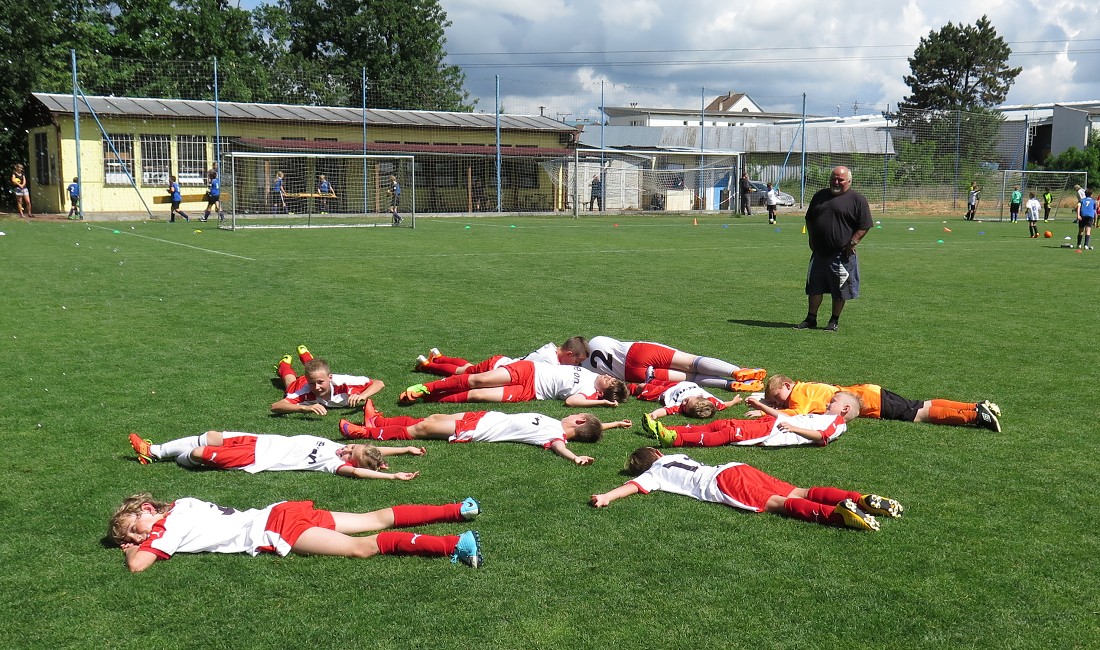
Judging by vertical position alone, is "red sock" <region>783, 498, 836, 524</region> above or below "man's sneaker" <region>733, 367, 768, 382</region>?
below

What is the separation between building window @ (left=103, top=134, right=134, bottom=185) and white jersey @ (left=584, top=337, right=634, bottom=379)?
102 ft

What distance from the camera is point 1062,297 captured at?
48.2 feet

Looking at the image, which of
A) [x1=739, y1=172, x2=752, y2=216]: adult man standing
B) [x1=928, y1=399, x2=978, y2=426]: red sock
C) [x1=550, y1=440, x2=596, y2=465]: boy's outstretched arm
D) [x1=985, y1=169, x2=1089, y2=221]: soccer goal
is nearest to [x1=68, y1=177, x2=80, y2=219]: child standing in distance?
[x1=739, y1=172, x2=752, y2=216]: adult man standing

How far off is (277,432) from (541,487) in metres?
2.35

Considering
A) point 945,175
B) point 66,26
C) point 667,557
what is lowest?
point 667,557

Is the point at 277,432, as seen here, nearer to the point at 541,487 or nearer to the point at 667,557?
the point at 541,487

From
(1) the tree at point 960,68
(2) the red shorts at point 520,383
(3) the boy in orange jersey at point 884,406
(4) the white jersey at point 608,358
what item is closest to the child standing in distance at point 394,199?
(4) the white jersey at point 608,358

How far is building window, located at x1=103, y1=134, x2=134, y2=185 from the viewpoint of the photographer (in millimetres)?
34281

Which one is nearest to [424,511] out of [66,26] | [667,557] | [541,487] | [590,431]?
[541,487]

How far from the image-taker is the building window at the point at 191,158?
35906 mm

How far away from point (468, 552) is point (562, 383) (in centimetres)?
349

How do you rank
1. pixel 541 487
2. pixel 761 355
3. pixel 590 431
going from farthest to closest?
pixel 761 355
pixel 590 431
pixel 541 487

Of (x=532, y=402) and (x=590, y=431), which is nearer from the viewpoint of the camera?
(x=590, y=431)

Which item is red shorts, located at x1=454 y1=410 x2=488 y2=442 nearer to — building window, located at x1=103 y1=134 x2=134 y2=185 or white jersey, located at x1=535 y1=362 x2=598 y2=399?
white jersey, located at x1=535 y1=362 x2=598 y2=399
